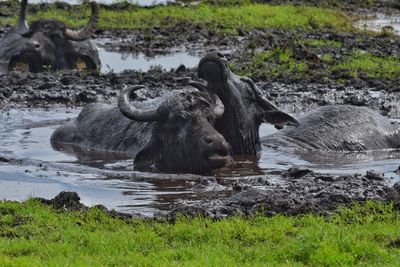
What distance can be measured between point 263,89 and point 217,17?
39.1 feet

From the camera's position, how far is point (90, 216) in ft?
31.7

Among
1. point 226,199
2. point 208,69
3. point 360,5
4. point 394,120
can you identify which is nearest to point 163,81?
point 394,120

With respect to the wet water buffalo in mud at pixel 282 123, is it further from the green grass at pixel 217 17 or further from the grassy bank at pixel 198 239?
the green grass at pixel 217 17

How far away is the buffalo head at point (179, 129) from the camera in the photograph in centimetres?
1212

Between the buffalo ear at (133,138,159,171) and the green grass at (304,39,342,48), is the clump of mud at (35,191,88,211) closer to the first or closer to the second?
the buffalo ear at (133,138,159,171)

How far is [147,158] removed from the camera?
40.8 ft

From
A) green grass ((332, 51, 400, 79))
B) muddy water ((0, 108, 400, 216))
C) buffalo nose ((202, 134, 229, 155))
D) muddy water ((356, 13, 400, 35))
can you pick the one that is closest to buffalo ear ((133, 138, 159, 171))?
muddy water ((0, 108, 400, 216))

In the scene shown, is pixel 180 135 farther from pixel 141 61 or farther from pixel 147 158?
pixel 141 61

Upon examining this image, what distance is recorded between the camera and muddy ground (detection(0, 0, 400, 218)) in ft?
33.6

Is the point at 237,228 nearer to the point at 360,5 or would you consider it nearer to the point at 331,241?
the point at 331,241

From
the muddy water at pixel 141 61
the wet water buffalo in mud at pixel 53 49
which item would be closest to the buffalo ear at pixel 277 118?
the wet water buffalo in mud at pixel 53 49

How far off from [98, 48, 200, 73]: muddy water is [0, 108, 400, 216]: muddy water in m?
7.64

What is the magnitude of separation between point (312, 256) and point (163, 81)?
11396 millimetres

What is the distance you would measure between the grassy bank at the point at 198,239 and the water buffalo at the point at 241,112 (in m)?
3.38
